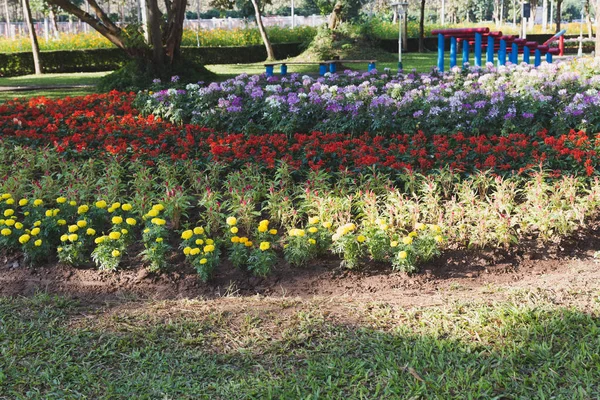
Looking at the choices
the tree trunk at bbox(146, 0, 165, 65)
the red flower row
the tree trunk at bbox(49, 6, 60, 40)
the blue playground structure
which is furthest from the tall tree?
the tree trunk at bbox(49, 6, 60, 40)

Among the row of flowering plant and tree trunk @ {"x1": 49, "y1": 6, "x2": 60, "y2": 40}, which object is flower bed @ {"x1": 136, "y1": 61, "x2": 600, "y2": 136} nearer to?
the row of flowering plant

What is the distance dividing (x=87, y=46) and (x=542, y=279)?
22.2m

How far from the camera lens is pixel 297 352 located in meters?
3.19

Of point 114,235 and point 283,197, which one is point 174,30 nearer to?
point 283,197

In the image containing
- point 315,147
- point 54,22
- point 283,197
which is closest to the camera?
point 283,197

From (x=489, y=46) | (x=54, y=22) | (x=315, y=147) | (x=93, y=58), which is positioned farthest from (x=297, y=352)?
(x=54, y=22)

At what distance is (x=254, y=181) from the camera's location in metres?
5.51

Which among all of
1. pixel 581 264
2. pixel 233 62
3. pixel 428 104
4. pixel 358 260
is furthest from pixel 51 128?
pixel 233 62

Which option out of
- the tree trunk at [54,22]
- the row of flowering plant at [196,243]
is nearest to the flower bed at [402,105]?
the row of flowering plant at [196,243]

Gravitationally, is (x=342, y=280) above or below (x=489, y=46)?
below

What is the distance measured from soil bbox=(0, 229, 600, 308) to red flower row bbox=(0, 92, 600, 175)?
4.03 feet

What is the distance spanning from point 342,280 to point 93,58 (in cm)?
1927

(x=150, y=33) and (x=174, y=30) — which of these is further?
(x=174, y=30)

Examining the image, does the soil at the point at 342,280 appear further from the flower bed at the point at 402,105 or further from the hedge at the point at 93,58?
the hedge at the point at 93,58
